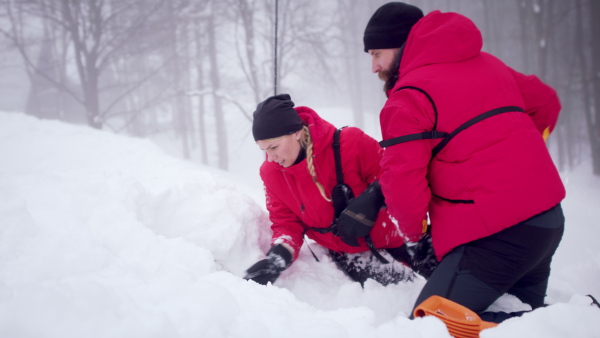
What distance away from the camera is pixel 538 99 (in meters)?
2.01

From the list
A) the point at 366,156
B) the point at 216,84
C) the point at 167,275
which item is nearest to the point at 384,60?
the point at 366,156

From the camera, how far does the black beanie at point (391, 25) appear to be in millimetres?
1979

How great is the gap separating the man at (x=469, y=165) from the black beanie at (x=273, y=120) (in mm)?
733

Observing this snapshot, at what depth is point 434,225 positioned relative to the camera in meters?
1.83

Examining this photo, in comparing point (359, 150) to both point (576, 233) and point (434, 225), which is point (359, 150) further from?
point (576, 233)

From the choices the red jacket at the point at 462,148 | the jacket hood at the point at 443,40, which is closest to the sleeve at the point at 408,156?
the red jacket at the point at 462,148

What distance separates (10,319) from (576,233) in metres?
7.30

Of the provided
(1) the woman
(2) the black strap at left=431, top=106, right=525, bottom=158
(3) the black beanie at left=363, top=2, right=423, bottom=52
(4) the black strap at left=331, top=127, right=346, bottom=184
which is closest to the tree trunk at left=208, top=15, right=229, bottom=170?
(1) the woman

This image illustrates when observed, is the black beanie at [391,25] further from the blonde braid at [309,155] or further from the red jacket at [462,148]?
the blonde braid at [309,155]

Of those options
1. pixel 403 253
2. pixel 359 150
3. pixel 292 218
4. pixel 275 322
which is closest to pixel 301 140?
pixel 359 150

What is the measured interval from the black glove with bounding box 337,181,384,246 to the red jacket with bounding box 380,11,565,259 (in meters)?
0.39

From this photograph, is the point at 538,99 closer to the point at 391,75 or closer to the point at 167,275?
the point at 391,75

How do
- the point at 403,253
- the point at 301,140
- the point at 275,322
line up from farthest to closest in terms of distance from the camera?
1. the point at 403,253
2. the point at 301,140
3. the point at 275,322

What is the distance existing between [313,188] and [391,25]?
1.26m
